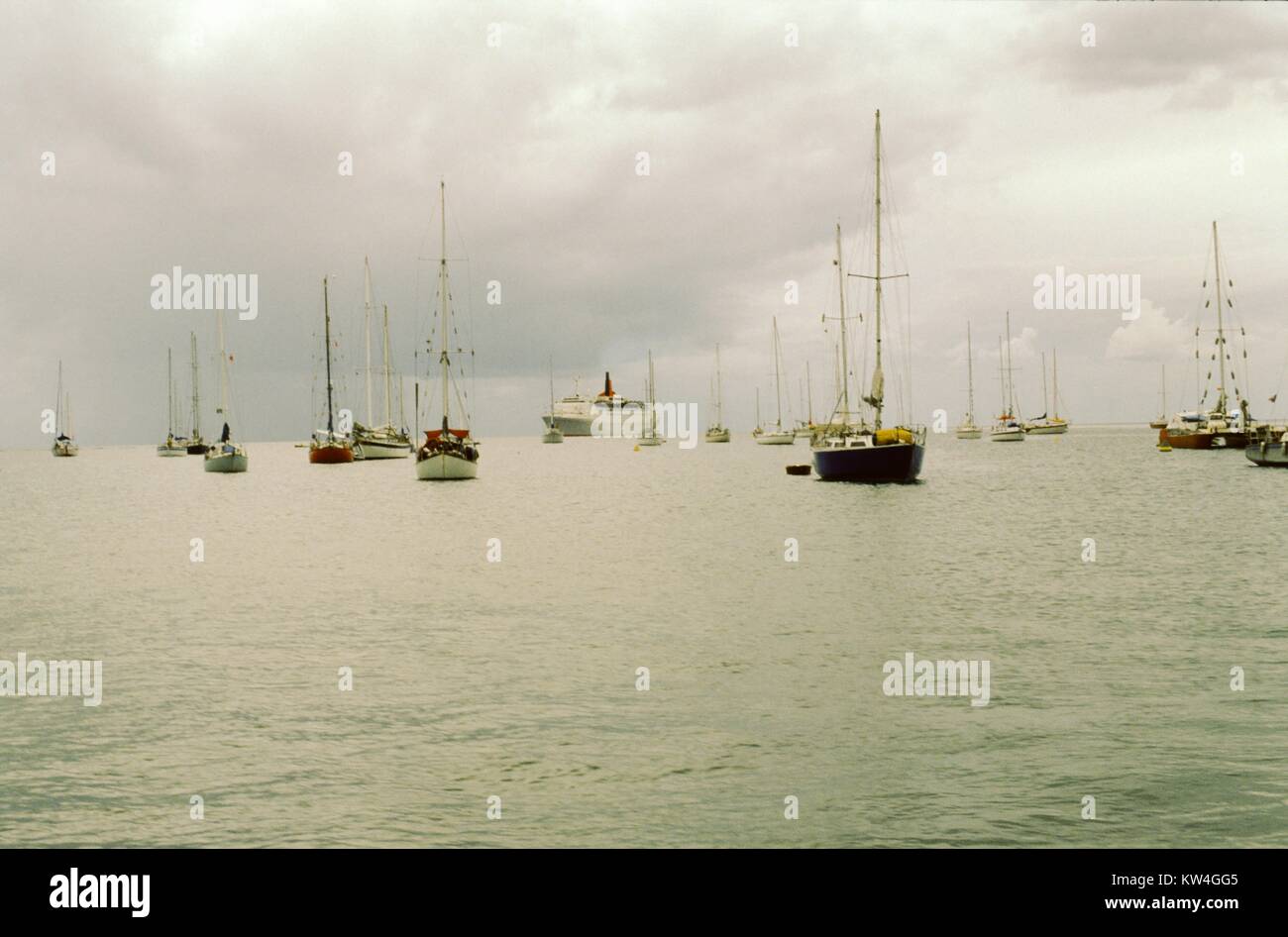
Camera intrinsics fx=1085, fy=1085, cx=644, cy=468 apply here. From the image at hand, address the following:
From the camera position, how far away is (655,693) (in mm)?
20422

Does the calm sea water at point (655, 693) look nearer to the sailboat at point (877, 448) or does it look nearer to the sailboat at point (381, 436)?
the sailboat at point (877, 448)

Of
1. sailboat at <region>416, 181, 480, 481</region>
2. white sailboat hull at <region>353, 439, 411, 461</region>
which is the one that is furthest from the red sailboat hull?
sailboat at <region>416, 181, 480, 481</region>

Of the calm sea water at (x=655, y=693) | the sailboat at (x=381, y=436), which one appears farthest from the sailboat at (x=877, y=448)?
the sailboat at (x=381, y=436)

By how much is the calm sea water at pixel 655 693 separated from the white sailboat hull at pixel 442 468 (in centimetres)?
4247

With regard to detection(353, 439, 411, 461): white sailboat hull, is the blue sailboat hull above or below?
below

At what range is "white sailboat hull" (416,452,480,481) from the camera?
9350 centimetres

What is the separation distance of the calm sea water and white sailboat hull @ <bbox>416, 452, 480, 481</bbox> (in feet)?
139

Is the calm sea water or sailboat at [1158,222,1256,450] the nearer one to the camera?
the calm sea water

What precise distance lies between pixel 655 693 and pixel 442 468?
76.3 meters

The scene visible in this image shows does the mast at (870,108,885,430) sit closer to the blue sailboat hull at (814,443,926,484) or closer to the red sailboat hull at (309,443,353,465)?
the blue sailboat hull at (814,443,926,484)
